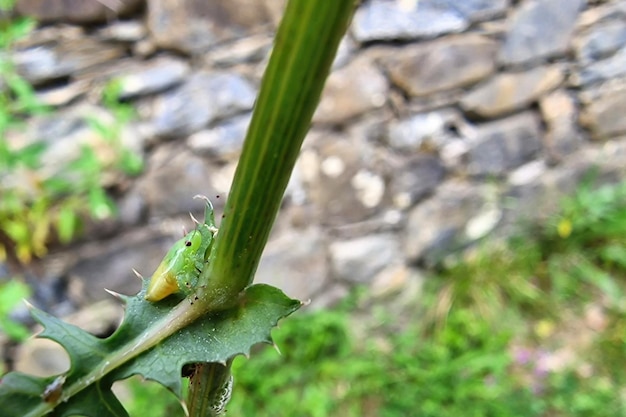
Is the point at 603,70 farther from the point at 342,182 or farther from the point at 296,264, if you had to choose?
the point at 296,264

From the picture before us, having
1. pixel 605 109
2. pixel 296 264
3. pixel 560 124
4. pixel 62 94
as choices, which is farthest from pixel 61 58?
pixel 605 109

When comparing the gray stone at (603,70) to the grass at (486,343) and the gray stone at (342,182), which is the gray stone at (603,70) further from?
the gray stone at (342,182)

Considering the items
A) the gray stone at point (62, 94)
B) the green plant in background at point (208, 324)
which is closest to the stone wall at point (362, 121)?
the gray stone at point (62, 94)

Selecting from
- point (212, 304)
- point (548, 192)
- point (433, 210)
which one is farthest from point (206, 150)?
point (212, 304)

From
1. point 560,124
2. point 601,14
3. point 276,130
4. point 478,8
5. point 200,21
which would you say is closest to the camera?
point 276,130

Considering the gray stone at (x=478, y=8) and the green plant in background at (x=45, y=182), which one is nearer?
the green plant in background at (x=45, y=182)

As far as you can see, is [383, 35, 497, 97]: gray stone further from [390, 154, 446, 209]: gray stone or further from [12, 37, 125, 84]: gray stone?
[12, 37, 125, 84]: gray stone
